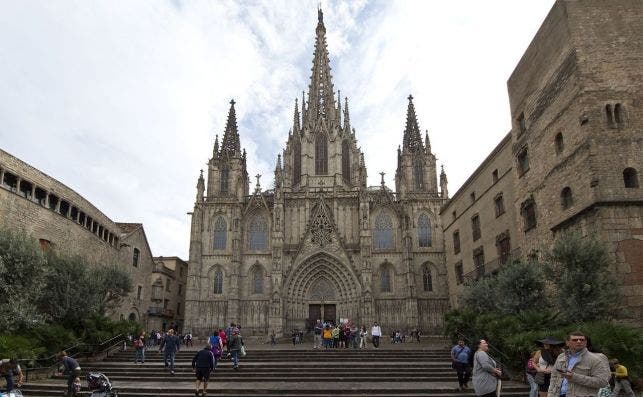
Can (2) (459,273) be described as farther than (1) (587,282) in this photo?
Yes

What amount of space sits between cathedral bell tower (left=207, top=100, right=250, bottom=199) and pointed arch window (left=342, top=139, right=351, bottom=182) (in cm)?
968

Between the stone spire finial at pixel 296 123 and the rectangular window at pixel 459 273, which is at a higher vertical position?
the stone spire finial at pixel 296 123

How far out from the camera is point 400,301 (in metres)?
38.3

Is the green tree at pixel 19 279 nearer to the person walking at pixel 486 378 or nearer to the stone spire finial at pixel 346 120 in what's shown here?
the person walking at pixel 486 378

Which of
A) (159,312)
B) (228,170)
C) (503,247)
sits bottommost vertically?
(159,312)

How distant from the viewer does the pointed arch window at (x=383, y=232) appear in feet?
133

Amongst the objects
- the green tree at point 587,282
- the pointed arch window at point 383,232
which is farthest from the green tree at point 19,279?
the pointed arch window at point 383,232

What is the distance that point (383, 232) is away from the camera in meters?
40.9

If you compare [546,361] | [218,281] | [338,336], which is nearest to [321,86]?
[218,281]

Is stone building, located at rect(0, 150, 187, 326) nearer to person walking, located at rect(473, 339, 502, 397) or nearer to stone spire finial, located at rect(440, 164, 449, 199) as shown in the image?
person walking, located at rect(473, 339, 502, 397)

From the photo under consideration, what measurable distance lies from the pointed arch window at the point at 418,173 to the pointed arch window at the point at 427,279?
7.54 meters

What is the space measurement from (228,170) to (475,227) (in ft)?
77.5

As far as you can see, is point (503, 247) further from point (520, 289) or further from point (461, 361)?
point (461, 361)

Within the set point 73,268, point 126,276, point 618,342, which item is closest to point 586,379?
point 618,342
